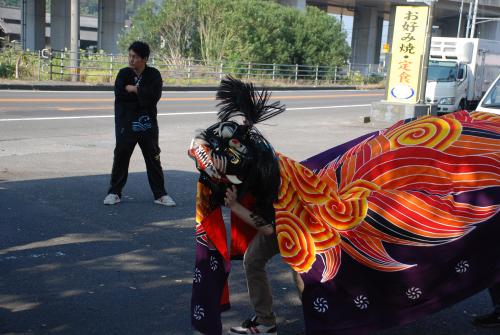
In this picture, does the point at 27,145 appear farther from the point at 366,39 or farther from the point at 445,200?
the point at 366,39

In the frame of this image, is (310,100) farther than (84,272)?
Yes

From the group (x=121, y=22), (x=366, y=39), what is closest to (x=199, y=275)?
(x=121, y=22)

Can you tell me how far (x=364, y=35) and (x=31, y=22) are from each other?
32.7m

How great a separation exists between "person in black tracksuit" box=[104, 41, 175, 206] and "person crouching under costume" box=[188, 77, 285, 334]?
3.50 metres

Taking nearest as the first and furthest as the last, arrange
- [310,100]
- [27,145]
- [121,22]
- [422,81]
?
[27,145], [422,81], [310,100], [121,22]

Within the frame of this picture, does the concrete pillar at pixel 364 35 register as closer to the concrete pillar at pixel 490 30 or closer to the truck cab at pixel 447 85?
the concrete pillar at pixel 490 30

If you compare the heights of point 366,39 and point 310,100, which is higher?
point 366,39

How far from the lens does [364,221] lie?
3.41 meters

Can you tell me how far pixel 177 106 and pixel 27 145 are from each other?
384 inches

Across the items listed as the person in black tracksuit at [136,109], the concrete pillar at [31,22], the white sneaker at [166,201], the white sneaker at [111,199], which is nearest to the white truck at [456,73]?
the white sneaker at [166,201]

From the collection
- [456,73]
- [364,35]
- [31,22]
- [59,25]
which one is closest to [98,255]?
[456,73]

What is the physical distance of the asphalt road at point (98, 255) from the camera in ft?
14.2

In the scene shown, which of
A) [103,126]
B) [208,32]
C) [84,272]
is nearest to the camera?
[84,272]

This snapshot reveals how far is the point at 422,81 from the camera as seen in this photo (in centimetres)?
1762
